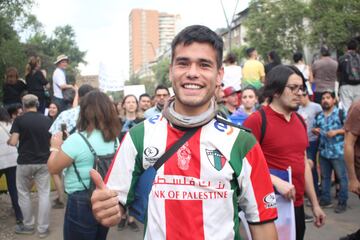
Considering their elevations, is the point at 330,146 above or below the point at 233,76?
below

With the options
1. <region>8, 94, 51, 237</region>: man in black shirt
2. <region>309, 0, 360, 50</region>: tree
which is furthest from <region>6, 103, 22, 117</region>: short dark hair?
<region>309, 0, 360, 50</region>: tree

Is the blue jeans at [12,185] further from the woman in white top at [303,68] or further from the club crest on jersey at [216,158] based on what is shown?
the woman in white top at [303,68]

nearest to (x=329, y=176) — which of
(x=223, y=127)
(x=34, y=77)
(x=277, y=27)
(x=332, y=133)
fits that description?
(x=332, y=133)

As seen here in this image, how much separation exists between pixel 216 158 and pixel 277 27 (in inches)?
1448

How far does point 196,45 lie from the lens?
2.28 meters

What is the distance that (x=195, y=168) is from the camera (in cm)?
218

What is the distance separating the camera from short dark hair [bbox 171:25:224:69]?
2.28 meters

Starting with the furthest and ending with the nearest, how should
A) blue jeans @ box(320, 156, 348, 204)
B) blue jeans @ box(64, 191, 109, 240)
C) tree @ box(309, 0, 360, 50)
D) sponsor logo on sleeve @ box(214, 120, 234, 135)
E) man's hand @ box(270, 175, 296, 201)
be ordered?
tree @ box(309, 0, 360, 50)
blue jeans @ box(320, 156, 348, 204)
blue jeans @ box(64, 191, 109, 240)
man's hand @ box(270, 175, 296, 201)
sponsor logo on sleeve @ box(214, 120, 234, 135)

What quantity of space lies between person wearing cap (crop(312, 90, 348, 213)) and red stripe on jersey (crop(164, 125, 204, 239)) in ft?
18.3

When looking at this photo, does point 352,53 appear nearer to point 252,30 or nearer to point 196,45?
point 196,45

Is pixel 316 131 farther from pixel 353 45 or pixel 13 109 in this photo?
pixel 13 109

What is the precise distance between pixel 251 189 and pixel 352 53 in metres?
7.86

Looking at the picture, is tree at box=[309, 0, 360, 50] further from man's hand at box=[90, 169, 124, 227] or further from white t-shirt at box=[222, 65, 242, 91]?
man's hand at box=[90, 169, 124, 227]

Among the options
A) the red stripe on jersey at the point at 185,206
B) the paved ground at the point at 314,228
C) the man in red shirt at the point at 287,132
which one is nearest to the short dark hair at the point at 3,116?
the paved ground at the point at 314,228
